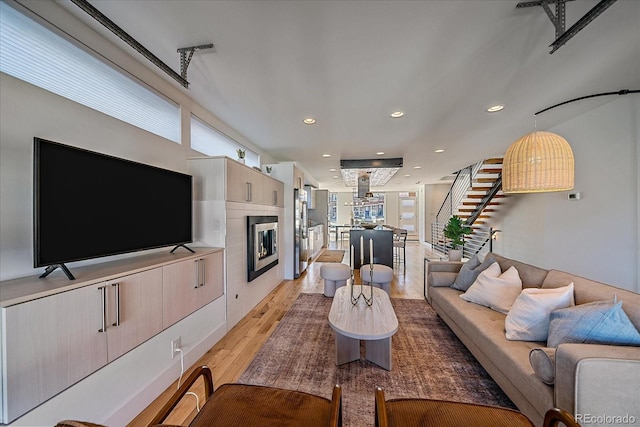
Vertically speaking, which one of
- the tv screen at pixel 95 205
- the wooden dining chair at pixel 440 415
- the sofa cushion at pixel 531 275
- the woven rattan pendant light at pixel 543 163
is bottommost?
the wooden dining chair at pixel 440 415

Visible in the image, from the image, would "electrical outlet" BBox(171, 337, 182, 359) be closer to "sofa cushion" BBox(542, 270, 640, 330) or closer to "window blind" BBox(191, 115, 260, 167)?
→ "window blind" BBox(191, 115, 260, 167)

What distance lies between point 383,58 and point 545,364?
94.5 inches

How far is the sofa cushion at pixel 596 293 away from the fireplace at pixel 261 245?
3.19m

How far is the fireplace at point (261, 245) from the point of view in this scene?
134 inches

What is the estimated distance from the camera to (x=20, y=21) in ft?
4.93

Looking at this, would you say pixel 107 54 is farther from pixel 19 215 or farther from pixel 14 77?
pixel 19 215

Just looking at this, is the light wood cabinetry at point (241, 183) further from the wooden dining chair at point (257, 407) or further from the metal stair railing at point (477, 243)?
the metal stair railing at point (477, 243)

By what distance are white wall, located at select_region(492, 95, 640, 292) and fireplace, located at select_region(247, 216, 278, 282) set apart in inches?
171

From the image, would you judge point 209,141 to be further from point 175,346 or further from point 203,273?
point 175,346

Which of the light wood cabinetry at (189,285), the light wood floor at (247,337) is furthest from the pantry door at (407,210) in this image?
the light wood cabinetry at (189,285)

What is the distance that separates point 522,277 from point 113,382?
136 inches

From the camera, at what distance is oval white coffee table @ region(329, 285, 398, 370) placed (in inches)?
76.4

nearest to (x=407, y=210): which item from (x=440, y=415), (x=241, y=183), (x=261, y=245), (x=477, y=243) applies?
(x=477, y=243)

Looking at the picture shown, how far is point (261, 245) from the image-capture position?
3781mm
